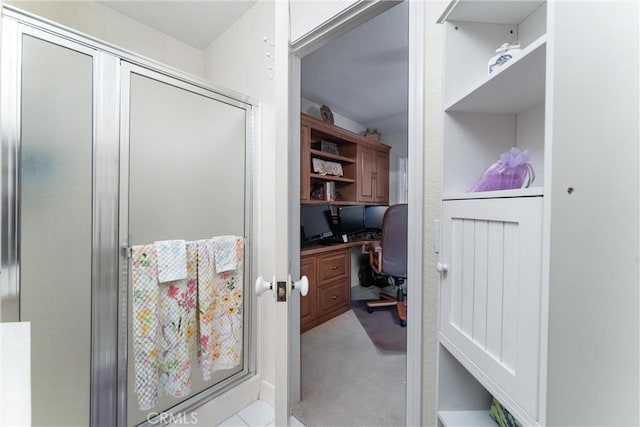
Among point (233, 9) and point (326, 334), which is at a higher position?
point (233, 9)

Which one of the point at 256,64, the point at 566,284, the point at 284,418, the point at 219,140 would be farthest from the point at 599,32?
the point at 256,64

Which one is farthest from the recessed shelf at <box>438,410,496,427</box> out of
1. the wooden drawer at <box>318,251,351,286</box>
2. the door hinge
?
the wooden drawer at <box>318,251,351,286</box>

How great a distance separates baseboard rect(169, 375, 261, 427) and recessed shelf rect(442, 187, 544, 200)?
5.29ft

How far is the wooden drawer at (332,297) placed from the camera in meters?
2.57

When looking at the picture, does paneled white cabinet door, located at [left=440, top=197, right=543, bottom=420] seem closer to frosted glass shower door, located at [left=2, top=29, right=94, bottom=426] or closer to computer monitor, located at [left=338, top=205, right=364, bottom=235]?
frosted glass shower door, located at [left=2, top=29, right=94, bottom=426]

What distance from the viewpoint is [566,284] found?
0.44 metres

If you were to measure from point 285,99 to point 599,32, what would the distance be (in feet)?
2.37

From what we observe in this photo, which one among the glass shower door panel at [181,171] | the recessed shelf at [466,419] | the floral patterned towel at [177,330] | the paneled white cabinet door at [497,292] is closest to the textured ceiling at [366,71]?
the glass shower door panel at [181,171]

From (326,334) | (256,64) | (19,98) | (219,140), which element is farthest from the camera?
(326,334)

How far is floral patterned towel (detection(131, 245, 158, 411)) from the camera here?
118 centimetres

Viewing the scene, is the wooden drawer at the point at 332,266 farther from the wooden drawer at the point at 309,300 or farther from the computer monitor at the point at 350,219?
the computer monitor at the point at 350,219

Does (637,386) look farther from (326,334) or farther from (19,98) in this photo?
(326,334)

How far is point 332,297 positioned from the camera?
8.89 feet

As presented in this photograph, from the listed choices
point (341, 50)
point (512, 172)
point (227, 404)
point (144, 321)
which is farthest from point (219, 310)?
point (341, 50)
